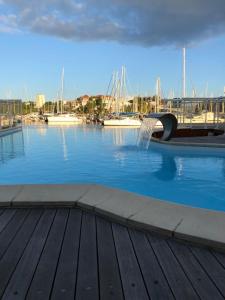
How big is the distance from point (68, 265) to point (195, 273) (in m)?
1.18

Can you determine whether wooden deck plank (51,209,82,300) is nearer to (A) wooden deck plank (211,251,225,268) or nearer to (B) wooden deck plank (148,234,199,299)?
(B) wooden deck plank (148,234,199,299)

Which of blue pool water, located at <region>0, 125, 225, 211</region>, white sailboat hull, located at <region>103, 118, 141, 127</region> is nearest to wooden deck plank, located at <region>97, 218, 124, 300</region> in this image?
blue pool water, located at <region>0, 125, 225, 211</region>

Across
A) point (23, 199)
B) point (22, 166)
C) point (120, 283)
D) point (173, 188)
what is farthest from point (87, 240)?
point (22, 166)

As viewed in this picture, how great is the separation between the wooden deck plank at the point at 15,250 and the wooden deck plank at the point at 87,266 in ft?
2.04

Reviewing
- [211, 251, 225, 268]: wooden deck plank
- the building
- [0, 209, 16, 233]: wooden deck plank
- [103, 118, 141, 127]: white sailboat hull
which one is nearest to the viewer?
[211, 251, 225, 268]: wooden deck plank

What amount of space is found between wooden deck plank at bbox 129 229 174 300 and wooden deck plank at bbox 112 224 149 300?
51mm

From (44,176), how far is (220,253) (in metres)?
8.27

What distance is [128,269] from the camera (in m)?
3.18

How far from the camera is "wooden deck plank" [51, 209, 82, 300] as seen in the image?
2.79 m

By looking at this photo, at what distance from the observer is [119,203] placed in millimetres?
5070

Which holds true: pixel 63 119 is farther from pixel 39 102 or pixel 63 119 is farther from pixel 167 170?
pixel 39 102

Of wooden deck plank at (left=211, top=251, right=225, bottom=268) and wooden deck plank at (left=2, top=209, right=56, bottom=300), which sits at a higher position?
wooden deck plank at (left=2, top=209, right=56, bottom=300)

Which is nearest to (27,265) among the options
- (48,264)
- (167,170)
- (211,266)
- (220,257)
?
(48,264)

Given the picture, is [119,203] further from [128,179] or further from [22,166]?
[22,166]
